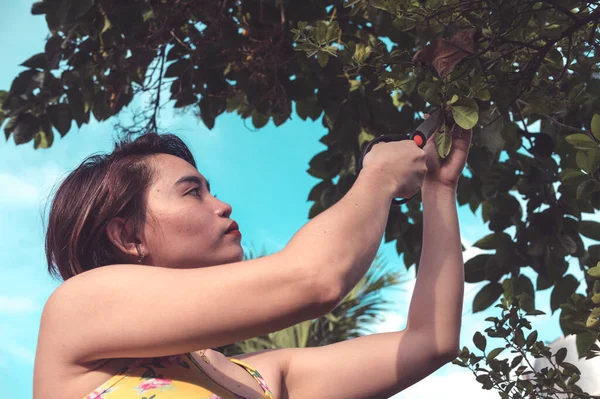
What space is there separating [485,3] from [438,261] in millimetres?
696

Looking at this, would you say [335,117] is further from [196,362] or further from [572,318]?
[196,362]

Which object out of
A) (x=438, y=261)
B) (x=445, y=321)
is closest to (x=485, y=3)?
(x=438, y=261)

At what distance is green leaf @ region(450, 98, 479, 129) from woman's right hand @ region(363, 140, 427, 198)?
132 millimetres

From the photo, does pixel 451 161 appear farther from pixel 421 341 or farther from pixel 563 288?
pixel 563 288

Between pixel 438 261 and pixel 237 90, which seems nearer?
pixel 438 261

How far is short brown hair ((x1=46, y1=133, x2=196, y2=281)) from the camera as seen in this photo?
1.59 m

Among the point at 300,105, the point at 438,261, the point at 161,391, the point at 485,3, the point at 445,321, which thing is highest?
the point at 300,105

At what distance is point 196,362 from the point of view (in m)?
1.54

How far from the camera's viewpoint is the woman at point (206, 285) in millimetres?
1224

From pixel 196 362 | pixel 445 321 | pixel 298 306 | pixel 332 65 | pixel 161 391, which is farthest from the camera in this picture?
pixel 332 65

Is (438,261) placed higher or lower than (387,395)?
higher

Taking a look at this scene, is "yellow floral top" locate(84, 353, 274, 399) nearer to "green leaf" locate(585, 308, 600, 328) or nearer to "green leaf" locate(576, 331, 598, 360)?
"green leaf" locate(585, 308, 600, 328)

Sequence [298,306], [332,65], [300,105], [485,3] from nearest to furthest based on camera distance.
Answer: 1. [298,306]
2. [485,3]
3. [332,65]
4. [300,105]

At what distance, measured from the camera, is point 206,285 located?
1240mm
